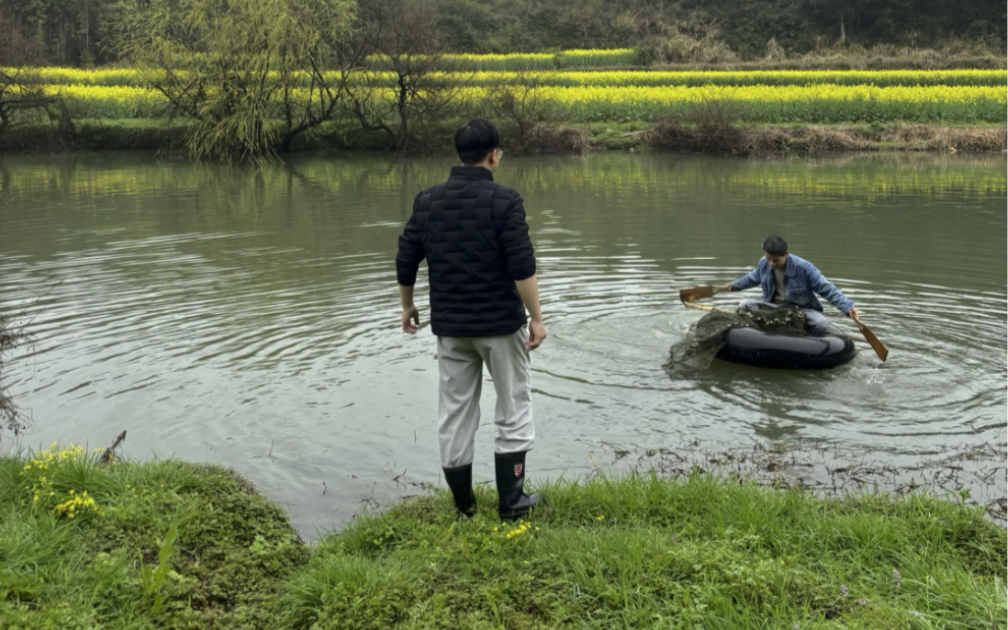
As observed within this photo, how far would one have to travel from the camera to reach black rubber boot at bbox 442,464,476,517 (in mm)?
5133

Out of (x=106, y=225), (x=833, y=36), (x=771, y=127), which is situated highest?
(x=833, y=36)

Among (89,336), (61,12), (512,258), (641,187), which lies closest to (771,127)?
(641,187)

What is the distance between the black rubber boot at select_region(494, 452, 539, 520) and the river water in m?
1.17

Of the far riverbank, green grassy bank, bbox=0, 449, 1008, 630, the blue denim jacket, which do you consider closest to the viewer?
green grassy bank, bbox=0, 449, 1008, 630

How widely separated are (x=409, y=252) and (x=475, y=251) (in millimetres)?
434

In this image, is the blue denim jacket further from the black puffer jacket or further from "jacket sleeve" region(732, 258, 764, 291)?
the black puffer jacket

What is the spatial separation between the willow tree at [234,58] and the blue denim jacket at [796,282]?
86.7 feet

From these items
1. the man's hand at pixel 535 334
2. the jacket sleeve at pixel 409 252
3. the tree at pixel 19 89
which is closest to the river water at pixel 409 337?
the jacket sleeve at pixel 409 252

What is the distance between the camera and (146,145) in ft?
121

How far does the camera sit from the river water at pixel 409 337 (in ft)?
23.3

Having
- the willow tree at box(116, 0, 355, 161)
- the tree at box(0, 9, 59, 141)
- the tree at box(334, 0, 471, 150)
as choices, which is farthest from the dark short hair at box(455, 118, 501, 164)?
the tree at box(0, 9, 59, 141)

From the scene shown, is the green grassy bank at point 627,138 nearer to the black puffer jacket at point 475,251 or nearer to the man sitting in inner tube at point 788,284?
the man sitting in inner tube at point 788,284

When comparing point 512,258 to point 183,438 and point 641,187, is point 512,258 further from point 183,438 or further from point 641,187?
point 641,187

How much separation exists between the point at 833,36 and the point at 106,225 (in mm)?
54035
